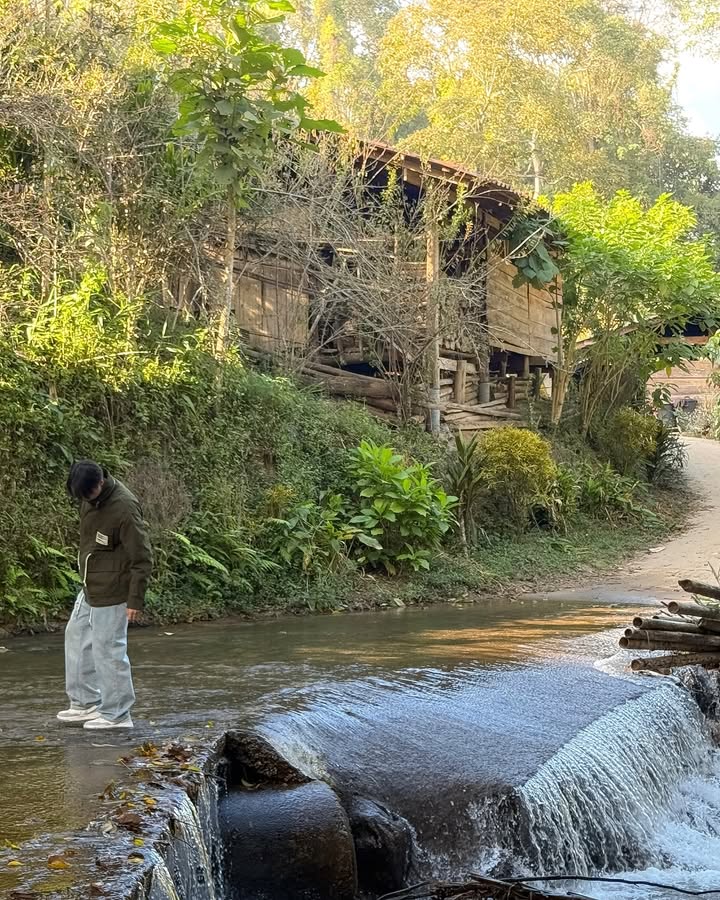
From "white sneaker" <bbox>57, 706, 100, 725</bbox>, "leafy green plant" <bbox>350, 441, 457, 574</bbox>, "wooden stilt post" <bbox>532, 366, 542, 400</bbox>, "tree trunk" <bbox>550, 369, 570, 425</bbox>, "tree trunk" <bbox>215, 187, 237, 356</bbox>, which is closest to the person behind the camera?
"white sneaker" <bbox>57, 706, 100, 725</bbox>

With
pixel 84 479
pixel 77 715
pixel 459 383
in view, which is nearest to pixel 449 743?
pixel 77 715

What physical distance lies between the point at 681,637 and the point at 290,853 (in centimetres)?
481

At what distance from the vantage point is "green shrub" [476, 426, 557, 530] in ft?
51.7

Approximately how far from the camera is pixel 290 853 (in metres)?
5.32

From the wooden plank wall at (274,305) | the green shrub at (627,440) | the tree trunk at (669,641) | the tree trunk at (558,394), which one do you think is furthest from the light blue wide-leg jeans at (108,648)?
the green shrub at (627,440)

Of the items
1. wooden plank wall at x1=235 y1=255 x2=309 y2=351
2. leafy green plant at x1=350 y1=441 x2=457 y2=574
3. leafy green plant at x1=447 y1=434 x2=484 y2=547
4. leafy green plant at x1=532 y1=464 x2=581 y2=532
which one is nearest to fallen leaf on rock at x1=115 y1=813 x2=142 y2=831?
leafy green plant at x1=350 y1=441 x2=457 y2=574

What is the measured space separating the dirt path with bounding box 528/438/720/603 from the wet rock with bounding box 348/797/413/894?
7.99m

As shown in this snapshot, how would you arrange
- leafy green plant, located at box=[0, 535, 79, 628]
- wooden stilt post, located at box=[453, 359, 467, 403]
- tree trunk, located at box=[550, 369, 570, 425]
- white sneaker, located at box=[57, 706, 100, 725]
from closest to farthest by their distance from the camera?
white sneaker, located at box=[57, 706, 100, 725] → leafy green plant, located at box=[0, 535, 79, 628] → wooden stilt post, located at box=[453, 359, 467, 403] → tree trunk, located at box=[550, 369, 570, 425]

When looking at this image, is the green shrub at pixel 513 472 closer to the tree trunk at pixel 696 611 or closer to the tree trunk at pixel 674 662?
the tree trunk at pixel 674 662

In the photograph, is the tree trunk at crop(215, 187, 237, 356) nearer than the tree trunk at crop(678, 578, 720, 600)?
No

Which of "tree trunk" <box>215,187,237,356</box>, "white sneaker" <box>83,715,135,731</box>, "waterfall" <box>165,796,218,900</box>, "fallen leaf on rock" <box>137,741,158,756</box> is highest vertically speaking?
"tree trunk" <box>215,187,237,356</box>

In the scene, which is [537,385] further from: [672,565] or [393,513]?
[393,513]

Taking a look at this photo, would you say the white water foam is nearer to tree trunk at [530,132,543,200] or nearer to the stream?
the stream

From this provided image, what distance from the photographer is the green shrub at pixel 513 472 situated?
1577cm
